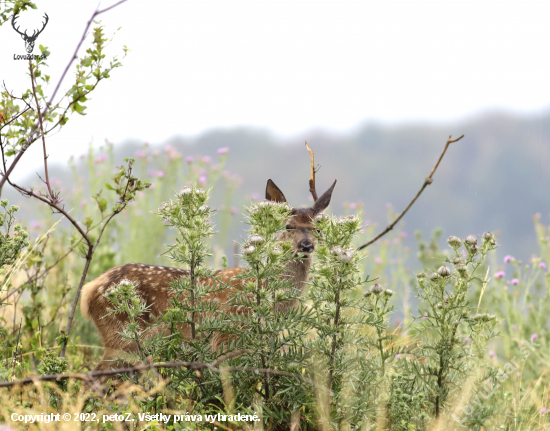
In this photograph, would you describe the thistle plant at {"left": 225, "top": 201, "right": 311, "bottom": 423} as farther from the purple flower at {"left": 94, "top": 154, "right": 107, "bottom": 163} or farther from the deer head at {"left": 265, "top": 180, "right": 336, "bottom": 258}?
the purple flower at {"left": 94, "top": 154, "right": 107, "bottom": 163}

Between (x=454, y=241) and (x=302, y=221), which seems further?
(x=302, y=221)

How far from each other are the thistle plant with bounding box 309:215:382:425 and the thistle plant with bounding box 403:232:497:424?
1.13ft

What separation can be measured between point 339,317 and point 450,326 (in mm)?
658

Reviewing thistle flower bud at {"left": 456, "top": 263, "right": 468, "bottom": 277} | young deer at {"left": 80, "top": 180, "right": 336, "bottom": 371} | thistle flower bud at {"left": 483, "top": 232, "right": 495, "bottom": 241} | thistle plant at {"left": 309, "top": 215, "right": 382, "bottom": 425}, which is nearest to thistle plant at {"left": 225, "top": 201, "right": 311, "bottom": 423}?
thistle plant at {"left": 309, "top": 215, "right": 382, "bottom": 425}

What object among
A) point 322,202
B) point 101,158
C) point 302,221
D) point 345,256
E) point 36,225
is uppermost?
point 101,158

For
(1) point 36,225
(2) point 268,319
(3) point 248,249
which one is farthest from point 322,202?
(1) point 36,225

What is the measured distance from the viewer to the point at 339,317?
9.87ft

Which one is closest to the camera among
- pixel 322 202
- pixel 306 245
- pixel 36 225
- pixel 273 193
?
pixel 306 245

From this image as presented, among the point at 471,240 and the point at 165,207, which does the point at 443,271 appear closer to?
the point at 471,240

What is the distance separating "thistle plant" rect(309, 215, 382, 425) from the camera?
2945 mm

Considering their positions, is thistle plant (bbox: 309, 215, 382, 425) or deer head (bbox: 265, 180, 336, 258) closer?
thistle plant (bbox: 309, 215, 382, 425)

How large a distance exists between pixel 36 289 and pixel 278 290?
2.94m

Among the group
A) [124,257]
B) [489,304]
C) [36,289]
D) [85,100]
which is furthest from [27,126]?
[489,304]

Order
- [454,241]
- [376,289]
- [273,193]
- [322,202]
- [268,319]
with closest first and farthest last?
[268,319] < [376,289] < [454,241] < [273,193] < [322,202]
